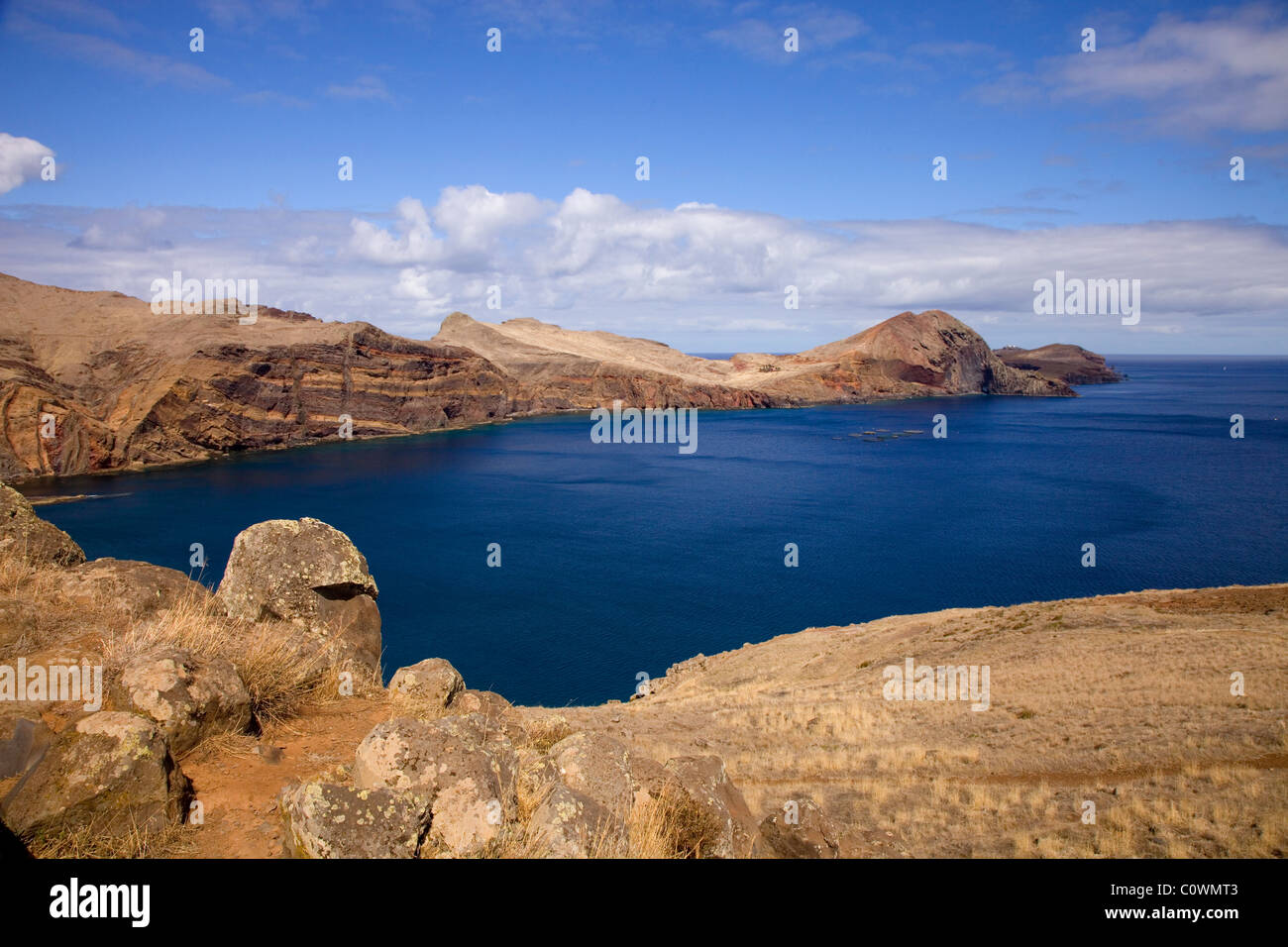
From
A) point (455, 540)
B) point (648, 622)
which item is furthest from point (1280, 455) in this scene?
point (455, 540)

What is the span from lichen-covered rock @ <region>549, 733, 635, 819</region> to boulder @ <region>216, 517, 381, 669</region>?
11.9ft

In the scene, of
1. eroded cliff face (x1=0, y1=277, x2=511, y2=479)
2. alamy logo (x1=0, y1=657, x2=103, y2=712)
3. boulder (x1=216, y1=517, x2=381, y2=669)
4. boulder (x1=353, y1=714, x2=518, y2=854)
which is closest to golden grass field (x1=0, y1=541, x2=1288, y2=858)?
alamy logo (x1=0, y1=657, x2=103, y2=712)

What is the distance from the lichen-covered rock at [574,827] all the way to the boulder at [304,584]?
414 cm

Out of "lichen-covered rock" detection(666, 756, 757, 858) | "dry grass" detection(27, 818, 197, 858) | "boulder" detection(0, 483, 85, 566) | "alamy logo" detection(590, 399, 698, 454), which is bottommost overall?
"lichen-covered rock" detection(666, 756, 757, 858)

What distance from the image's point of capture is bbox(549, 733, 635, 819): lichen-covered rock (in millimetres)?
5176

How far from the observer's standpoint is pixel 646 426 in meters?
118

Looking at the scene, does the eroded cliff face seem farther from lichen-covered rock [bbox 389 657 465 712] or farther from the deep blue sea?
lichen-covered rock [bbox 389 657 465 712]

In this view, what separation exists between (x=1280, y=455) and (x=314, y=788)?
9616 cm

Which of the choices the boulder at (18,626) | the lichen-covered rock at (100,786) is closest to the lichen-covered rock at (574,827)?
the lichen-covered rock at (100,786)

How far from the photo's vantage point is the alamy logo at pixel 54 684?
5426 millimetres

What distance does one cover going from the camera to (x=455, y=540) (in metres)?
47.2
